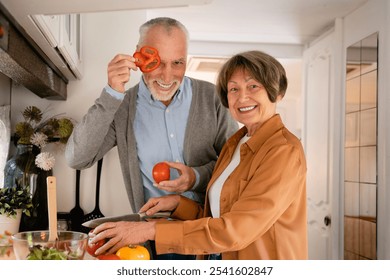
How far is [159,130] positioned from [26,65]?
299 millimetres

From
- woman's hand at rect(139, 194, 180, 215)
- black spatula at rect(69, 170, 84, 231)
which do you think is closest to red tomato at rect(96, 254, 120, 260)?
woman's hand at rect(139, 194, 180, 215)

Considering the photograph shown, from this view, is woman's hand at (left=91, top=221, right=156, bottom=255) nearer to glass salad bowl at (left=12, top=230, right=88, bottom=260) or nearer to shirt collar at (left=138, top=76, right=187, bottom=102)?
glass salad bowl at (left=12, top=230, right=88, bottom=260)

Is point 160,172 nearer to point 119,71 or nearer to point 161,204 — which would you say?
point 161,204

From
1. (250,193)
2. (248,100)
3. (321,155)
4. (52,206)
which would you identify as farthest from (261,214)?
(321,155)

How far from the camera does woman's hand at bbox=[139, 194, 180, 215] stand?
0.89m

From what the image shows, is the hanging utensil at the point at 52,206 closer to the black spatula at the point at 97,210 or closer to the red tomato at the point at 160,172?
the red tomato at the point at 160,172

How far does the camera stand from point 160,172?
0.89m

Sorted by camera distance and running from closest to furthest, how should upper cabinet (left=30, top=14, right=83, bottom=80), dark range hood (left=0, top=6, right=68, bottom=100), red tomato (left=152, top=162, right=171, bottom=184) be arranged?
dark range hood (left=0, top=6, right=68, bottom=100)
upper cabinet (left=30, top=14, right=83, bottom=80)
red tomato (left=152, top=162, right=171, bottom=184)

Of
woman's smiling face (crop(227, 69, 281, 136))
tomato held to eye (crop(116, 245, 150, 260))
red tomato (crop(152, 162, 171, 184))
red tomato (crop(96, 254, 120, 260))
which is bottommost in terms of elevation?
red tomato (crop(96, 254, 120, 260))

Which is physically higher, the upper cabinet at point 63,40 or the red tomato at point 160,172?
the upper cabinet at point 63,40

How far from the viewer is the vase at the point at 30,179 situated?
922 millimetres

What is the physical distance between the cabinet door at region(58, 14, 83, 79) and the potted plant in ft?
0.86

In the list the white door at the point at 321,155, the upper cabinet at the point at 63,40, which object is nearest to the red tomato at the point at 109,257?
the upper cabinet at the point at 63,40

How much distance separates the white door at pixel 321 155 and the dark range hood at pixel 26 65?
779 mm
